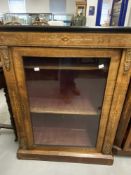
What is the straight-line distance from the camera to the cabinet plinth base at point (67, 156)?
1313mm

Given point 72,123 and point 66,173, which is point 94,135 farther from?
point 66,173

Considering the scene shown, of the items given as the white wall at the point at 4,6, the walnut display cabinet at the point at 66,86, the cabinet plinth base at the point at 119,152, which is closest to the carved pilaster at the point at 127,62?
the walnut display cabinet at the point at 66,86

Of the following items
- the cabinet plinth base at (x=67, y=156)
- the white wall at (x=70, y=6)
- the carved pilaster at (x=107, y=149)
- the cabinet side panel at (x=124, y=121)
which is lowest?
the cabinet plinth base at (x=67, y=156)

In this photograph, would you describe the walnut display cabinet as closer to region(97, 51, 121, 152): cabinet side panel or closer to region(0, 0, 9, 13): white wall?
region(97, 51, 121, 152): cabinet side panel

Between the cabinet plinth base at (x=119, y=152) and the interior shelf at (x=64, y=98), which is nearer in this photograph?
the interior shelf at (x=64, y=98)

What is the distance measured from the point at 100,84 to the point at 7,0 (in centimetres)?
771

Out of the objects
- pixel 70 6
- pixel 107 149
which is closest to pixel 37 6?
pixel 70 6

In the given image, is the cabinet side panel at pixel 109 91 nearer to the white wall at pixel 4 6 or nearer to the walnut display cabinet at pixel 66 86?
the walnut display cabinet at pixel 66 86

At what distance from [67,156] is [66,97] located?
554mm

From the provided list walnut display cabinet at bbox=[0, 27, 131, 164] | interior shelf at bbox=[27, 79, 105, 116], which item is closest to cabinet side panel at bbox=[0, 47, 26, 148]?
walnut display cabinet at bbox=[0, 27, 131, 164]

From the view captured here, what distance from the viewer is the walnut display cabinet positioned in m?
0.79

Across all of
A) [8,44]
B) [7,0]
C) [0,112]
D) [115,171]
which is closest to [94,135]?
[115,171]

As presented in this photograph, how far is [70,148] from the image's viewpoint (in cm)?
134

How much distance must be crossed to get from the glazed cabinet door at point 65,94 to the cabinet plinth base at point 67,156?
4 cm
